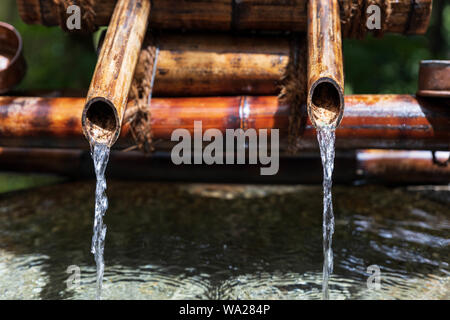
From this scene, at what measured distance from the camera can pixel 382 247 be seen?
12.0ft

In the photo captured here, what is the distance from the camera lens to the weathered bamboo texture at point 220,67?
3525 mm

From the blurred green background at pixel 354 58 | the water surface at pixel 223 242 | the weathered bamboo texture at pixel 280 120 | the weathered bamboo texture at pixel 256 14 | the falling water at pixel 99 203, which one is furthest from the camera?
the blurred green background at pixel 354 58

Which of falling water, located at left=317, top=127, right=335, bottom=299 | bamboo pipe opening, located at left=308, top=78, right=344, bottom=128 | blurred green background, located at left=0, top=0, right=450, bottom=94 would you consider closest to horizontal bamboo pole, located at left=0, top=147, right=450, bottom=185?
falling water, located at left=317, top=127, right=335, bottom=299

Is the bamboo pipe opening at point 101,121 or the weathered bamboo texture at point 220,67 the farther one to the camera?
the weathered bamboo texture at point 220,67

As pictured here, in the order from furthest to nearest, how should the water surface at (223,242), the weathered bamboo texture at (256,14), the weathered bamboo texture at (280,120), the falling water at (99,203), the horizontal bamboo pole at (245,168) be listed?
the horizontal bamboo pole at (245,168), the weathered bamboo texture at (256,14), the weathered bamboo texture at (280,120), the water surface at (223,242), the falling water at (99,203)

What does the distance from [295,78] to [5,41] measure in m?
2.53

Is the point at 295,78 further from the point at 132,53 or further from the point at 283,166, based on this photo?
the point at 283,166

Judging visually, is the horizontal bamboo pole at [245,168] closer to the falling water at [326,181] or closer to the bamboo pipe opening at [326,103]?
the falling water at [326,181]

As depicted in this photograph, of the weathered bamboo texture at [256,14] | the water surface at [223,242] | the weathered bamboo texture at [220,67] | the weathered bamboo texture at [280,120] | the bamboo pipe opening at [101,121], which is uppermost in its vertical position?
the weathered bamboo texture at [256,14]

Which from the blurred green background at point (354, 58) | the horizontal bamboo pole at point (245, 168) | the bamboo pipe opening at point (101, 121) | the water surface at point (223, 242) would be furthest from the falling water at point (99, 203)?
the blurred green background at point (354, 58)

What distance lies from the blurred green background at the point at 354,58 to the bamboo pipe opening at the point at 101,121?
5758 millimetres

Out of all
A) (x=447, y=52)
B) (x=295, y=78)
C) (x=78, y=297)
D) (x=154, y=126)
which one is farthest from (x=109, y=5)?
(x=447, y=52)

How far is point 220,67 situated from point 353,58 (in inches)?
256

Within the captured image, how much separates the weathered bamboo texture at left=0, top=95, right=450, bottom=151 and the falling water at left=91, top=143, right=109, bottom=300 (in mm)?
406
